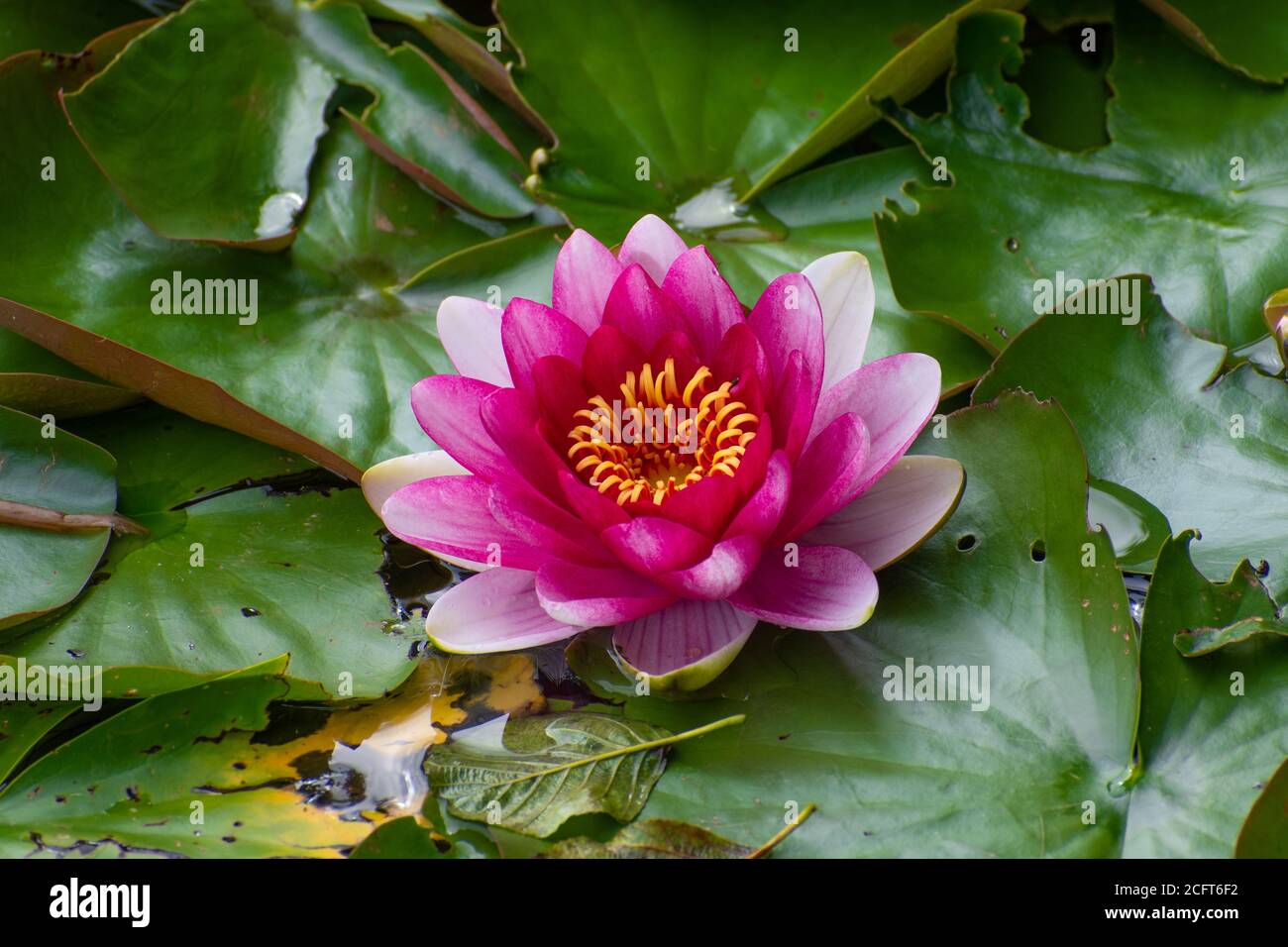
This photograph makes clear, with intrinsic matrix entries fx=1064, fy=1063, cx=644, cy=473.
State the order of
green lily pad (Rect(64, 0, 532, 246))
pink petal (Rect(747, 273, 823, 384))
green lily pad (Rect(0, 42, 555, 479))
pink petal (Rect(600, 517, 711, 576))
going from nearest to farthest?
pink petal (Rect(600, 517, 711, 576))
pink petal (Rect(747, 273, 823, 384))
green lily pad (Rect(0, 42, 555, 479))
green lily pad (Rect(64, 0, 532, 246))

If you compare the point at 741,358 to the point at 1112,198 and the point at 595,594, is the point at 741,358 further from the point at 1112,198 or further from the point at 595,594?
the point at 1112,198

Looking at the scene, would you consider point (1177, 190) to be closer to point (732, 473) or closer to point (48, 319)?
point (732, 473)

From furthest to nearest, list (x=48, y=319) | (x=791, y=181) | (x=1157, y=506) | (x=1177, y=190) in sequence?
(x=791, y=181) < (x=1177, y=190) < (x=48, y=319) < (x=1157, y=506)

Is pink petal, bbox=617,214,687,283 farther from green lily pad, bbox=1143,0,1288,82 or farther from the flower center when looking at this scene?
green lily pad, bbox=1143,0,1288,82

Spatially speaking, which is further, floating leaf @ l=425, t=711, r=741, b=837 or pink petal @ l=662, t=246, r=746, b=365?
pink petal @ l=662, t=246, r=746, b=365

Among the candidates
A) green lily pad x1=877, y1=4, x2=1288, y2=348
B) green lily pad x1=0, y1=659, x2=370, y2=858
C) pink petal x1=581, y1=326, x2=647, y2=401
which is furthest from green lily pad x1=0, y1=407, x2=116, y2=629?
green lily pad x1=877, y1=4, x2=1288, y2=348

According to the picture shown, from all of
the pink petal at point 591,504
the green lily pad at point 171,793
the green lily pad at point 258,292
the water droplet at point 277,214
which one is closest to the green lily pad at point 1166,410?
the pink petal at point 591,504

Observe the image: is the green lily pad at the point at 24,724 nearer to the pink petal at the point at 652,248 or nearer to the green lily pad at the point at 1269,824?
the pink petal at the point at 652,248
